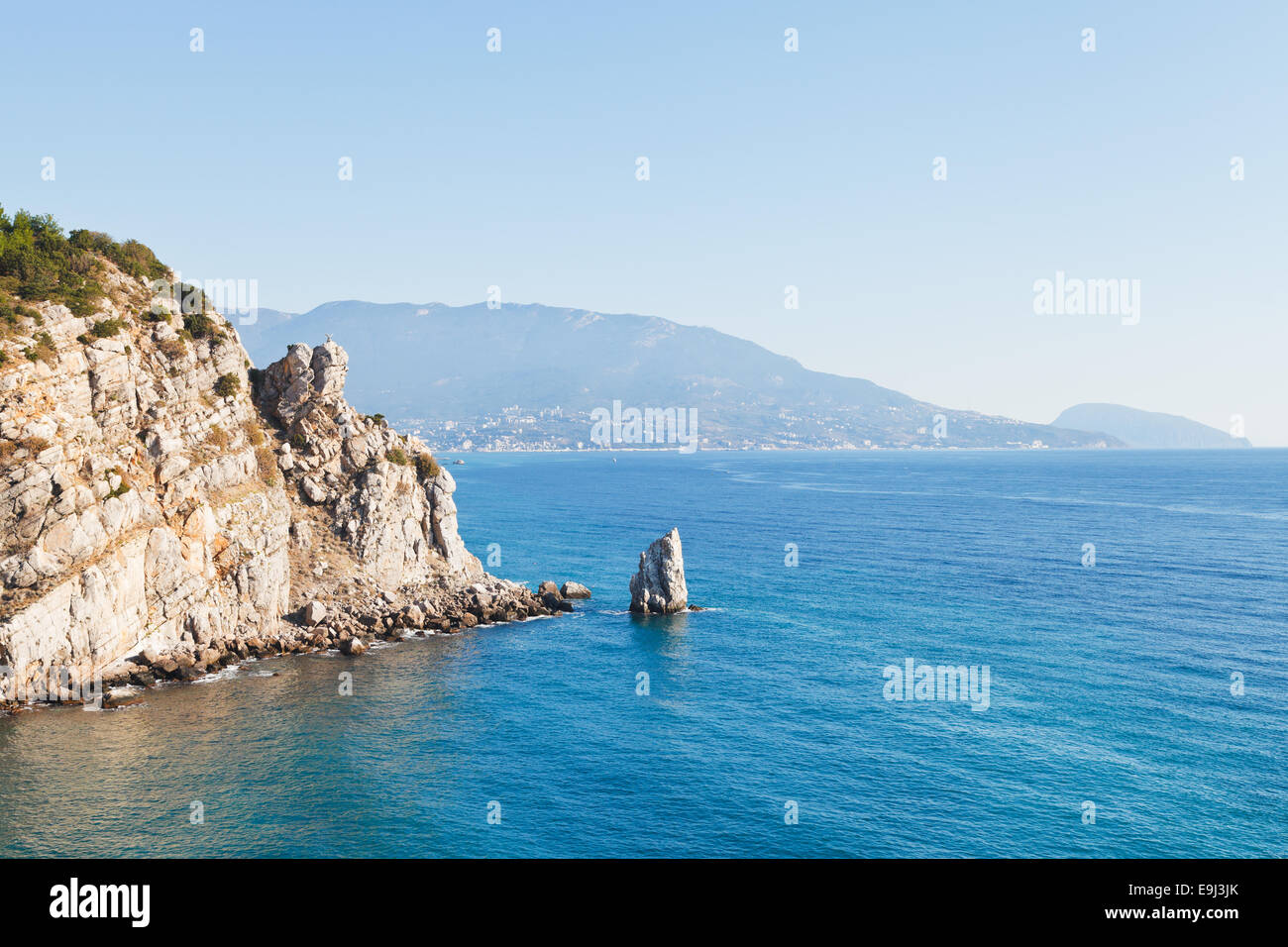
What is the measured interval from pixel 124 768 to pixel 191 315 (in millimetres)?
47869

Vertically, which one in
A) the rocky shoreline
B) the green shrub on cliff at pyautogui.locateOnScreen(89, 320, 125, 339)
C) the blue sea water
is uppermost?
the green shrub on cliff at pyautogui.locateOnScreen(89, 320, 125, 339)

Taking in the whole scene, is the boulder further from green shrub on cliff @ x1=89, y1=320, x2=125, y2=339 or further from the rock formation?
green shrub on cliff @ x1=89, y1=320, x2=125, y2=339

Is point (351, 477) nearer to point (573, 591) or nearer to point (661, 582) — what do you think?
point (573, 591)

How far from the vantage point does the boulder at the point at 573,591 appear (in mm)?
91562

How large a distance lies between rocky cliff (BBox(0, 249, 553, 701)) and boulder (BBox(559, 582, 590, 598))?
6.83m

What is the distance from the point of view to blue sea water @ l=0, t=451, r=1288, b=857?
1544 inches

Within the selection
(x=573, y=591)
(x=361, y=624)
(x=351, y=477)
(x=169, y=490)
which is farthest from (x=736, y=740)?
(x=351, y=477)

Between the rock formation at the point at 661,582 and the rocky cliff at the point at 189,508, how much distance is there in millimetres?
11279

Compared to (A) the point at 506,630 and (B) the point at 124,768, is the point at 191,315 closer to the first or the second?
(A) the point at 506,630

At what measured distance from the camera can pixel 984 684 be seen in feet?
200

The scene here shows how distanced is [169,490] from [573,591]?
137 feet

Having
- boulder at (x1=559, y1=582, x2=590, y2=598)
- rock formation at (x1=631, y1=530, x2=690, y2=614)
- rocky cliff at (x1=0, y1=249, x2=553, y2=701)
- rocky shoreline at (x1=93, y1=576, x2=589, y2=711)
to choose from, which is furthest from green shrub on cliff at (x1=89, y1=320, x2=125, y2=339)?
rock formation at (x1=631, y1=530, x2=690, y2=614)

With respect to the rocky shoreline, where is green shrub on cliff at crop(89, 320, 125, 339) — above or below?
above
